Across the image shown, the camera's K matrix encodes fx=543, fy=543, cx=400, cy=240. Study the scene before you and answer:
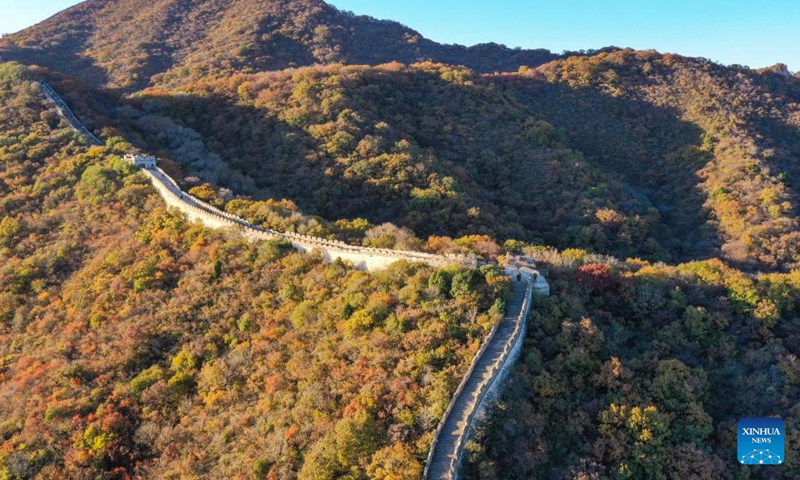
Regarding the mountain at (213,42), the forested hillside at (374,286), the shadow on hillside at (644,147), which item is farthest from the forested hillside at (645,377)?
the mountain at (213,42)

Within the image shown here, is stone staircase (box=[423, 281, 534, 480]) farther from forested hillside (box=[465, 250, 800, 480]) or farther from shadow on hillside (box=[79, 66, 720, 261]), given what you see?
shadow on hillside (box=[79, 66, 720, 261])

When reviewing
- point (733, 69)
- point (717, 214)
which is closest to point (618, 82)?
point (733, 69)

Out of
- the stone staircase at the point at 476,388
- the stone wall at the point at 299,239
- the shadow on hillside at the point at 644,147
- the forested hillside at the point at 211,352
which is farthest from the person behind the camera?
the shadow on hillside at the point at 644,147

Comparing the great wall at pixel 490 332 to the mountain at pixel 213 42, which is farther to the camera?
the mountain at pixel 213 42

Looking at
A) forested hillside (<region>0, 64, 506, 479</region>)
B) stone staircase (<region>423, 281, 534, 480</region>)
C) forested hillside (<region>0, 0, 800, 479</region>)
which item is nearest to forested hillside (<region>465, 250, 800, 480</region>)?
forested hillside (<region>0, 0, 800, 479</region>)

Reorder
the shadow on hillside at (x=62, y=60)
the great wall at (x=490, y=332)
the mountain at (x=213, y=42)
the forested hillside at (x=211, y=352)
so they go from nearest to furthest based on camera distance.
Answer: the great wall at (x=490, y=332) < the forested hillside at (x=211, y=352) < the shadow on hillside at (x=62, y=60) < the mountain at (x=213, y=42)

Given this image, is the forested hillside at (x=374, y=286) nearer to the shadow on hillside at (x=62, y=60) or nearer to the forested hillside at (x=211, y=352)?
the forested hillside at (x=211, y=352)
